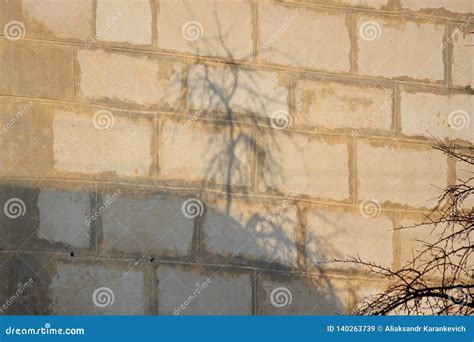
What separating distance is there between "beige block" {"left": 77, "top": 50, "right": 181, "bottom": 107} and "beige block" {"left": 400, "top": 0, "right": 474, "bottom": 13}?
2.23 metres

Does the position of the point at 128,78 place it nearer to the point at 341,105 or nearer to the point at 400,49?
the point at 341,105

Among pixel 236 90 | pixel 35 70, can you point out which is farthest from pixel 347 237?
pixel 35 70

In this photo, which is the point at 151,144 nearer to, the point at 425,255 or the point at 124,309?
the point at 124,309

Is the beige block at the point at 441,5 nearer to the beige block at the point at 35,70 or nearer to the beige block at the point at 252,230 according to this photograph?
the beige block at the point at 252,230

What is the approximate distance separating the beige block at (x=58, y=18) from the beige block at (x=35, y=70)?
0.12 meters

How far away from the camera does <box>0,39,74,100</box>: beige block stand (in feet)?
24.8

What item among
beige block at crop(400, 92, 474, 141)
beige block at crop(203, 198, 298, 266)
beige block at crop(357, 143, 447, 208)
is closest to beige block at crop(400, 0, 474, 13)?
beige block at crop(400, 92, 474, 141)

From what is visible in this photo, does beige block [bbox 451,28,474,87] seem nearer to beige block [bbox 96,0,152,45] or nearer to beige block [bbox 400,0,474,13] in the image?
beige block [bbox 400,0,474,13]

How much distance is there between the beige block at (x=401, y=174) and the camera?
8.31 m

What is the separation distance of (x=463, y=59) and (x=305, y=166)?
1.87 m

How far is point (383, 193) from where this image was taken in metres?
8.34

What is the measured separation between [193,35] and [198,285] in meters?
2.05

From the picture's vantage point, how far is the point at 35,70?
7594mm

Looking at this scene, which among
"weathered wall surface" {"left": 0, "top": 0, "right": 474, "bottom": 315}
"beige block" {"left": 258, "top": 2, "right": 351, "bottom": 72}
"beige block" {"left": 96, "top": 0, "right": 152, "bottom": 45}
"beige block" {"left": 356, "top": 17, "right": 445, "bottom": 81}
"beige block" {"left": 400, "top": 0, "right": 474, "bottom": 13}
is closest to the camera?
"weathered wall surface" {"left": 0, "top": 0, "right": 474, "bottom": 315}
